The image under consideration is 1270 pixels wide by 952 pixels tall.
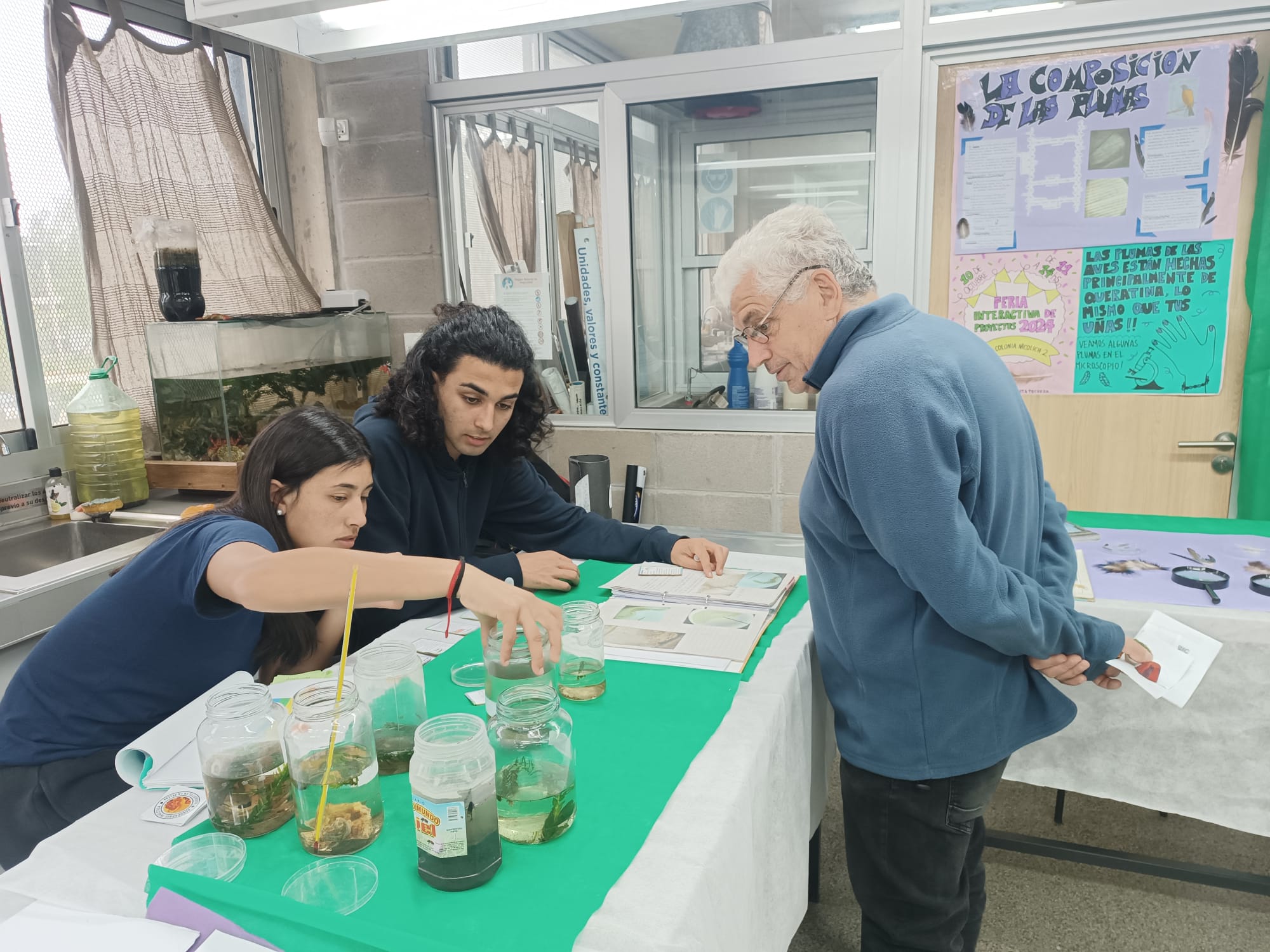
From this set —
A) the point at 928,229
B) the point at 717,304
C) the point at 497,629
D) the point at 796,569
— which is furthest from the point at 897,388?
the point at 928,229

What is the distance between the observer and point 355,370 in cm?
306

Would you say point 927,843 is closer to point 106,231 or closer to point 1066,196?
point 1066,196

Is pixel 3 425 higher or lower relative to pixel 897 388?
lower

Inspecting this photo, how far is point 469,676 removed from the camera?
128 centimetres

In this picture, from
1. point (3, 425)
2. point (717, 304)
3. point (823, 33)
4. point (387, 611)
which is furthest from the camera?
point (823, 33)

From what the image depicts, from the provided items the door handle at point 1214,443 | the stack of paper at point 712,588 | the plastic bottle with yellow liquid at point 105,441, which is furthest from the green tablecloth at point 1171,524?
the plastic bottle with yellow liquid at point 105,441

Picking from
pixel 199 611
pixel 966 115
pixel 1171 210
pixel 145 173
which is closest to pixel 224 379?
pixel 145 173

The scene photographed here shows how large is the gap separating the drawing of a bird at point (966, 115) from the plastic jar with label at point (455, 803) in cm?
249

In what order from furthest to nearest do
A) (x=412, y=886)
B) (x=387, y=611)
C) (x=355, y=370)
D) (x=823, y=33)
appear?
(x=355, y=370)
(x=823, y=33)
(x=387, y=611)
(x=412, y=886)

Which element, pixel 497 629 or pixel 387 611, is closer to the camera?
pixel 497 629

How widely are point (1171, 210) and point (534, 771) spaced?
2523mm

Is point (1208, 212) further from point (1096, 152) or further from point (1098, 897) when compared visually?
point (1098, 897)

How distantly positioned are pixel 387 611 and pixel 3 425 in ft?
5.31

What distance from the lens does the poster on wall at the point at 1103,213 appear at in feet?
7.93
